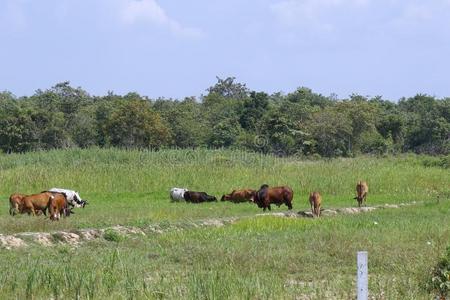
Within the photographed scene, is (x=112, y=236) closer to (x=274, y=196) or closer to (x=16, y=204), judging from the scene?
(x=16, y=204)

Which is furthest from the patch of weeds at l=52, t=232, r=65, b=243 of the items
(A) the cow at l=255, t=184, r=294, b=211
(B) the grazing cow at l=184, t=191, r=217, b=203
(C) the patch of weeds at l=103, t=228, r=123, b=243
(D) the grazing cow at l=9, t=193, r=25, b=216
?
(B) the grazing cow at l=184, t=191, r=217, b=203

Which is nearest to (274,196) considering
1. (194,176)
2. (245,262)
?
(194,176)

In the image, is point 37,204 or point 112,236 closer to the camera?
point 112,236

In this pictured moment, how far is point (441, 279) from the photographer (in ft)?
27.1

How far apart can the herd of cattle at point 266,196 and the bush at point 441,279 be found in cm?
1055

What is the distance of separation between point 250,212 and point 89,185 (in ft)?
32.1

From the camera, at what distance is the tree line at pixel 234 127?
48531mm

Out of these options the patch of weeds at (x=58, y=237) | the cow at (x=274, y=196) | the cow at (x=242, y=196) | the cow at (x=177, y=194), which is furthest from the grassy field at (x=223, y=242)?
the cow at (x=242, y=196)

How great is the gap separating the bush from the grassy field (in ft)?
0.56

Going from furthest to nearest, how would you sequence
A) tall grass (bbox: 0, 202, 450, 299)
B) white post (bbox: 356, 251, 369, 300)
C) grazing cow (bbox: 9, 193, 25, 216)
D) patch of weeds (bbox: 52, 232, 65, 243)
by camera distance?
grazing cow (bbox: 9, 193, 25, 216)
patch of weeds (bbox: 52, 232, 65, 243)
tall grass (bbox: 0, 202, 450, 299)
white post (bbox: 356, 251, 369, 300)

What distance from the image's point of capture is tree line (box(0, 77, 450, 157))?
4853 centimetres

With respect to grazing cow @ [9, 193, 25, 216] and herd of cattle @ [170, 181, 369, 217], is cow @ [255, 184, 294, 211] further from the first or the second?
grazing cow @ [9, 193, 25, 216]

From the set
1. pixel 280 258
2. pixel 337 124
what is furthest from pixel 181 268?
pixel 337 124

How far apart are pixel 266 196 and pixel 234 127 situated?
3081 centimetres
